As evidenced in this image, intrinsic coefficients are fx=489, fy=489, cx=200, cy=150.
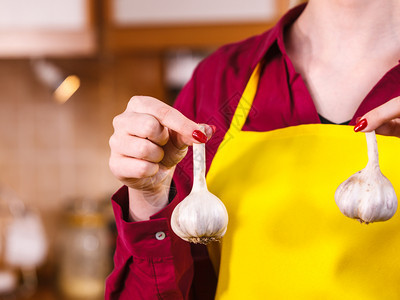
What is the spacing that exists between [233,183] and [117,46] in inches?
38.7

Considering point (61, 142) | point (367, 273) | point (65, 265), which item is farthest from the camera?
point (61, 142)

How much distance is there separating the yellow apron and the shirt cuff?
10cm

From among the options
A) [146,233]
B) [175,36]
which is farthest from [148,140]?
[175,36]

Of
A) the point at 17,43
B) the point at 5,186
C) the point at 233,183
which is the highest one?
the point at 17,43

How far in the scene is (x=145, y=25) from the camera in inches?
60.5

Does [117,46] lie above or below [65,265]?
above

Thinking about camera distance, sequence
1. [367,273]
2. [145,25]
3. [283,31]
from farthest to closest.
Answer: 1. [145,25]
2. [283,31]
3. [367,273]

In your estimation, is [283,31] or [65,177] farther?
[65,177]

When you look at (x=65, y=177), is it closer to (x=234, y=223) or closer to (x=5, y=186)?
(x=5, y=186)

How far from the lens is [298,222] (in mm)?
681

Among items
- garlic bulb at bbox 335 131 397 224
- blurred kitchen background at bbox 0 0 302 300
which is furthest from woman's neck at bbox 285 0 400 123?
blurred kitchen background at bbox 0 0 302 300

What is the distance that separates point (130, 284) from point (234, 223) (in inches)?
6.8

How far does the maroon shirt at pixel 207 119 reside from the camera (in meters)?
0.66

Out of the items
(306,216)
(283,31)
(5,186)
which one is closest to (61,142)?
(5,186)
